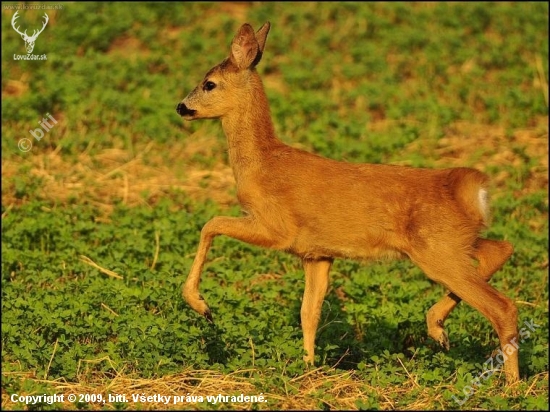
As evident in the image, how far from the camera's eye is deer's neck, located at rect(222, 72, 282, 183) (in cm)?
834

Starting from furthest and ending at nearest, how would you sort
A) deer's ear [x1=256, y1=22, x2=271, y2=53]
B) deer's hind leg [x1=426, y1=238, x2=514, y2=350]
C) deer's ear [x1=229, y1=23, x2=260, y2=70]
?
deer's ear [x1=256, y1=22, x2=271, y2=53]
deer's ear [x1=229, y1=23, x2=260, y2=70]
deer's hind leg [x1=426, y1=238, x2=514, y2=350]

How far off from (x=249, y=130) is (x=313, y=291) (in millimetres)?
1394

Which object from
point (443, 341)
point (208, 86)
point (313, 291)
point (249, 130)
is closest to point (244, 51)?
point (208, 86)

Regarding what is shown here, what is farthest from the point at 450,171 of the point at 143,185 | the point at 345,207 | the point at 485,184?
the point at 143,185

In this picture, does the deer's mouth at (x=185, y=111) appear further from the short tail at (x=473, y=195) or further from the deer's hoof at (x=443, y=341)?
the deer's hoof at (x=443, y=341)

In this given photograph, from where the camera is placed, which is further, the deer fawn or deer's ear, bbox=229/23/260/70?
deer's ear, bbox=229/23/260/70

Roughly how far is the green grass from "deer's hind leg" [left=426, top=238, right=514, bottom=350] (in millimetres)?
190

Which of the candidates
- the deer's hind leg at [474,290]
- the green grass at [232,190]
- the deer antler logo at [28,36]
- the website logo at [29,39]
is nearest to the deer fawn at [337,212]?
the deer's hind leg at [474,290]

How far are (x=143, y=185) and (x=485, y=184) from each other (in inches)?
206

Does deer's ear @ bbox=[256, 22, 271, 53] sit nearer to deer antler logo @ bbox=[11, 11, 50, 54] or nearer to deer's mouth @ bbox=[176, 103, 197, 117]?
deer's mouth @ bbox=[176, 103, 197, 117]

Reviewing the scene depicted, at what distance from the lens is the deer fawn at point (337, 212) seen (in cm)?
784

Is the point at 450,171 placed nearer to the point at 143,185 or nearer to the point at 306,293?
the point at 306,293

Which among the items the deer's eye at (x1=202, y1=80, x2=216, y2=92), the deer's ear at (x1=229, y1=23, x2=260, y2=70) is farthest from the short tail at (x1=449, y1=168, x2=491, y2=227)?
the deer's eye at (x1=202, y1=80, x2=216, y2=92)

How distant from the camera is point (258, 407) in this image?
6867 millimetres
